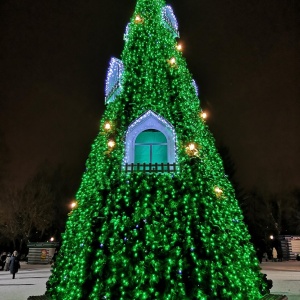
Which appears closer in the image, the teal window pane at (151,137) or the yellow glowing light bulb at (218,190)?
the yellow glowing light bulb at (218,190)

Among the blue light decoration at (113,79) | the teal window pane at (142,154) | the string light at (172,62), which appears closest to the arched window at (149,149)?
the teal window pane at (142,154)

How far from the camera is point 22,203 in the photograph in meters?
38.9

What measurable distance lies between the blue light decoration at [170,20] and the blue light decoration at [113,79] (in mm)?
1863

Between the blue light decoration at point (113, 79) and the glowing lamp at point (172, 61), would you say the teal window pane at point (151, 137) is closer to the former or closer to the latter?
the blue light decoration at point (113, 79)

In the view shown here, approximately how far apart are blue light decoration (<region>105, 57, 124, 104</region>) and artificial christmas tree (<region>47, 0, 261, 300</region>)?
1.4 inches

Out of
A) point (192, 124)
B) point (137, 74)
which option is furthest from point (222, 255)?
point (137, 74)

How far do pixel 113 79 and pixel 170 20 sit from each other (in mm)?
2609

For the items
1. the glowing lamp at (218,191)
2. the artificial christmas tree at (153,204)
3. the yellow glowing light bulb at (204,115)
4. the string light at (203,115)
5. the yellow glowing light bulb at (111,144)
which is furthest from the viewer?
the yellow glowing light bulb at (204,115)

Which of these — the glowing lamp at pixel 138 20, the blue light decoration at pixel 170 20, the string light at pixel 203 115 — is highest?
the blue light decoration at pixel 170 20

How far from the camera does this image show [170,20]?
961cm

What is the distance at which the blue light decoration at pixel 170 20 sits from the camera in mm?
9251

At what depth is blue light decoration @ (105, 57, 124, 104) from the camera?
28.0 feet

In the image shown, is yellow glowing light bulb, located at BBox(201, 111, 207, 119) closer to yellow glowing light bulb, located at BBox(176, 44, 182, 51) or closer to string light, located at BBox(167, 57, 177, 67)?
string light, located at BBox(167, 57, 177, 67)

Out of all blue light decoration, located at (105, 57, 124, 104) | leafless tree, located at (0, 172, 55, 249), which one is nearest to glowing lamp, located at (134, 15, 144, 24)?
blue light decoration, located at (105, 57, 124, 104)
